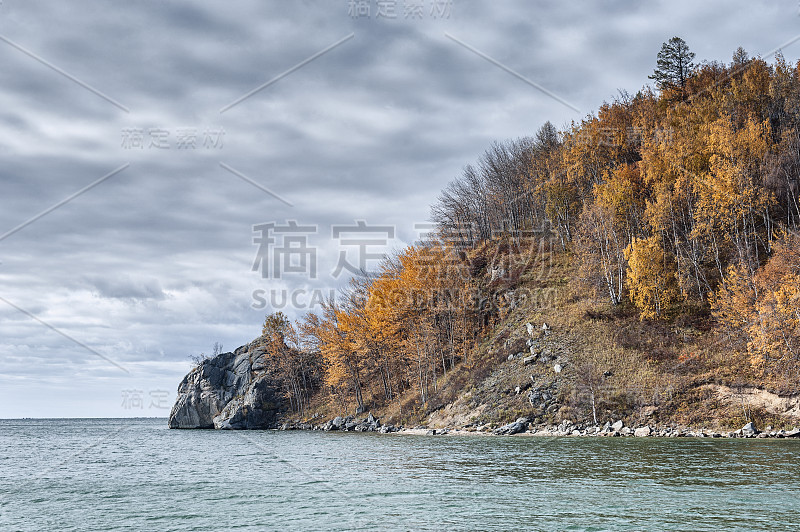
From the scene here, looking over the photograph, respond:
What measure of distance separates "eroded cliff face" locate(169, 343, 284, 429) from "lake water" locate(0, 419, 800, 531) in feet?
177

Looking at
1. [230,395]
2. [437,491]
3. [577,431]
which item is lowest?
[577,431]

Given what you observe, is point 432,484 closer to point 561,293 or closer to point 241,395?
point 561,293

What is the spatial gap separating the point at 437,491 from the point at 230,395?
79084 mm

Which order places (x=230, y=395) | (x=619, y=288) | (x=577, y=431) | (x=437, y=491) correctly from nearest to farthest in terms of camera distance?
(x=437, y=491)
(x=577, y=431)
(x=619, y=288)
(x=230, y=395)

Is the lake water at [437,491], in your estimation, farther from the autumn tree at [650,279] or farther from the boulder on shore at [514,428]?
the autumn tree at [650,279]

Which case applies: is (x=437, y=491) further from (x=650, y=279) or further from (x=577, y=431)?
(x=650, y=279)

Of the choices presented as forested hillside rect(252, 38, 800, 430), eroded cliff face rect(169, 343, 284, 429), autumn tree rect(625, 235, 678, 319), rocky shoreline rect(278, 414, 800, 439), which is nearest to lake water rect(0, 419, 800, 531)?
rocky shoreline rect(278, 414, 800, 439)

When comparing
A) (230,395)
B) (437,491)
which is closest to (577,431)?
(437,491)

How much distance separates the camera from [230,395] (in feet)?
298

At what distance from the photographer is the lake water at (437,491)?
48.7 feet

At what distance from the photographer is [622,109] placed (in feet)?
240

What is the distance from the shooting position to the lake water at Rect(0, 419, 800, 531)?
48.7 feet

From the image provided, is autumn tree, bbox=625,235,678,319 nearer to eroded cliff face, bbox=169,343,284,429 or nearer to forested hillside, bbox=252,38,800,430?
forested hillside, bbox=252,38,800,430

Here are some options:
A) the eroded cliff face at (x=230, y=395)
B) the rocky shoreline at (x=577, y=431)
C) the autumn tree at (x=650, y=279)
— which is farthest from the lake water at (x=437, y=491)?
the eroded cliff face at (x=230, y=395)
